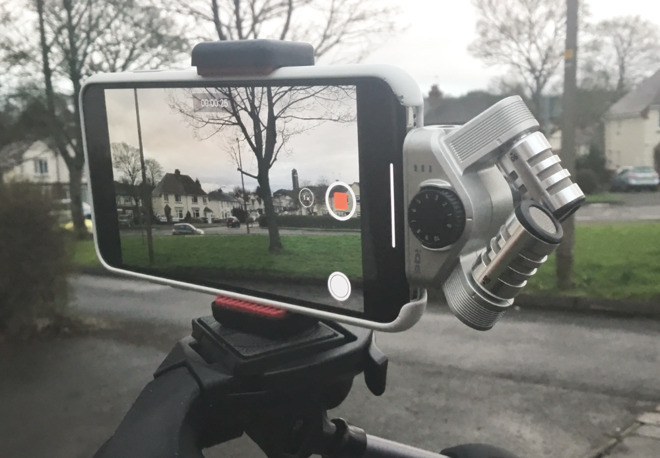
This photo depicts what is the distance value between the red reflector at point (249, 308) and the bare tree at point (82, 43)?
4052 millimetres

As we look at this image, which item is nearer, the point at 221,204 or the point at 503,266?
the point at 503,266

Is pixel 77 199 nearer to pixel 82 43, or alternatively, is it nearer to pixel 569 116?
pixel 82 43

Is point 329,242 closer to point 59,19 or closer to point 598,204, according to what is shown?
point 598,204

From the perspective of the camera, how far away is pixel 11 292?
3770 millimetres

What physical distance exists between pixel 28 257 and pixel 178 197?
3.30 meters

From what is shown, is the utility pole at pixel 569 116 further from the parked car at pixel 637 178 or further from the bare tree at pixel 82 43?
the bare tree at pixel 82 43

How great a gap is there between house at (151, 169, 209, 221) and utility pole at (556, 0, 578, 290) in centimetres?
361

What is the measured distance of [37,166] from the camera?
4613 millimetres

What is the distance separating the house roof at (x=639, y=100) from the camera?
3762 mm

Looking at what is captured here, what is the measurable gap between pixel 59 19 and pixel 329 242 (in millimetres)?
4860

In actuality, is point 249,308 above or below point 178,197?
below

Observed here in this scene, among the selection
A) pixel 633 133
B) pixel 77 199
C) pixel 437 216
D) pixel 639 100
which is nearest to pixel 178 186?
pixel 437 216

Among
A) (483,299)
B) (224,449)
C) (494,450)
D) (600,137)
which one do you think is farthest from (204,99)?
(600,137)

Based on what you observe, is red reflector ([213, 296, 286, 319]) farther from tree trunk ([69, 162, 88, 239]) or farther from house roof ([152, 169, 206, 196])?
tree trunk ([69, 162, 88, 239])
